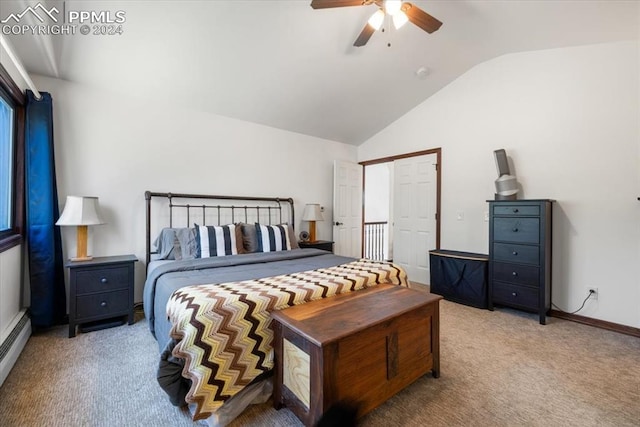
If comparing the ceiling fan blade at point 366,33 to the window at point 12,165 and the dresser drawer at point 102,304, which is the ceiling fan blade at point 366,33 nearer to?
the window at point 12,165

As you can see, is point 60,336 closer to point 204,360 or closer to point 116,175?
point 116,175

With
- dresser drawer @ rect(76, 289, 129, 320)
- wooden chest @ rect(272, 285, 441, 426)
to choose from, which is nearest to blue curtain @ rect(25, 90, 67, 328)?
dresser drawer @ rect(76, 289, 129, 320)

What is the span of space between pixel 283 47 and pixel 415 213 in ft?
9.69

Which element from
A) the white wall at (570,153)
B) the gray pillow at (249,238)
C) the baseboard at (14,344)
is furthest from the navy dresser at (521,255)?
the baseboard at (14,344)

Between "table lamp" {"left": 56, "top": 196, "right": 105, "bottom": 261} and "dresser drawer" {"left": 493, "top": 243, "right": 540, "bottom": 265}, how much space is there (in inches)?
162

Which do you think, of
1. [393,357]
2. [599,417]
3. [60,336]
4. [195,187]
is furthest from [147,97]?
[599,417]

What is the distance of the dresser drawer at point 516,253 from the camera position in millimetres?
2858

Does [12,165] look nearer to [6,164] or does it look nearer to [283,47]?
[6,164]

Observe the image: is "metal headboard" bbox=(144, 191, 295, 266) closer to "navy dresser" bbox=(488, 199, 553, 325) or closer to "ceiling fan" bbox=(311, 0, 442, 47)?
"ceiling fan" bbox=(311, 0, 442, 47)

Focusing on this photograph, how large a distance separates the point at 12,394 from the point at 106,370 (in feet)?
1.49

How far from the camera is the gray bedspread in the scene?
198cm

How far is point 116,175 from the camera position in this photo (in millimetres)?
3033

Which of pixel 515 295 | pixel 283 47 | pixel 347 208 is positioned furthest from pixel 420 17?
pixel 347 208

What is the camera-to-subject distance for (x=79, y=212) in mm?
2572
